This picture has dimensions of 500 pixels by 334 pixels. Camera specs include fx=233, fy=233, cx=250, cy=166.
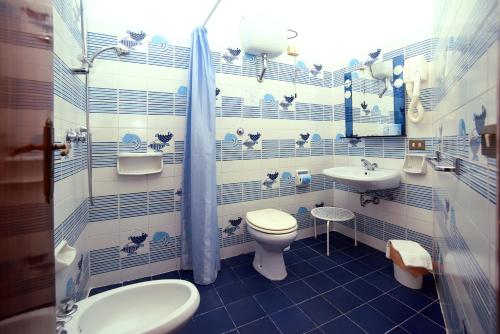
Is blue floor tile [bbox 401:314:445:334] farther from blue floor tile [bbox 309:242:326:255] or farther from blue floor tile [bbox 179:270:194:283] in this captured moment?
blue floor tile [bbox 179:270:194:283]

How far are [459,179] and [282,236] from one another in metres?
1.06

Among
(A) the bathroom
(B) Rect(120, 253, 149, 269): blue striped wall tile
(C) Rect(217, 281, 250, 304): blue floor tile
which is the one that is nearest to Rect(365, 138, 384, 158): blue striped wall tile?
(A) the bathroom

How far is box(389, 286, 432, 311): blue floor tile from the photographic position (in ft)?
4.85

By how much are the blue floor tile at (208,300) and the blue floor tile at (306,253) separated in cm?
89

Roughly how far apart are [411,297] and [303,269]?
2.44 feet

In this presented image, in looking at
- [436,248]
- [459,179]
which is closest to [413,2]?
[459,179]

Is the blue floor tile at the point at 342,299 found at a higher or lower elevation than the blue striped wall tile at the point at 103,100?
lower

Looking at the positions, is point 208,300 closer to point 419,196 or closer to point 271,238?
point 271,238

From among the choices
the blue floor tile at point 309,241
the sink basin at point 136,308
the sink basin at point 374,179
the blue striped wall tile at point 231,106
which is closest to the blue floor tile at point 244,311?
the sink basin at point 136,308

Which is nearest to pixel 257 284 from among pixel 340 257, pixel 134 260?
pixel 340 257

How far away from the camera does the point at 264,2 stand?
2213 millimetres

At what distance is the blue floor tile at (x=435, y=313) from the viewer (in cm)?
135

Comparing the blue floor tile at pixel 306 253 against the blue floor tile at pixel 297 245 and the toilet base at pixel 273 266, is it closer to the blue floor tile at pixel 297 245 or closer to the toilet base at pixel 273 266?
the blue floor tile at pixel 297 245

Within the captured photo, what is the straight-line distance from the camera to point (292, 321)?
1389 millimetres
